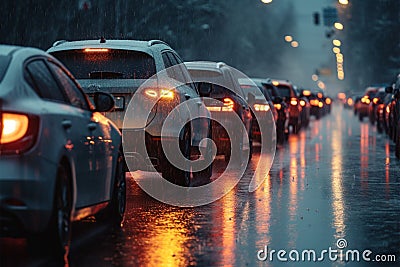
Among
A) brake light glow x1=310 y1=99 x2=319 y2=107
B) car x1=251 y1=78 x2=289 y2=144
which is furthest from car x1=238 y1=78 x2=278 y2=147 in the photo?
brake light glow x1=310 y1=99 x2=319 y2=107

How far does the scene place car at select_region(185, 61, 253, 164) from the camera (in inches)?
787

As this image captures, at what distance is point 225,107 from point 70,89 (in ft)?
35.1

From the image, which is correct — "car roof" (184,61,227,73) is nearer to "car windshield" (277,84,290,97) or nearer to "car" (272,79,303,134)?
"car" (272,79,303,134)

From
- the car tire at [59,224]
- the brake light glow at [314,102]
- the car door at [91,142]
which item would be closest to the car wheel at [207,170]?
the car door at [91,142]

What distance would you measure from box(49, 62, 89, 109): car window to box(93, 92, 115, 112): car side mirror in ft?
0.80

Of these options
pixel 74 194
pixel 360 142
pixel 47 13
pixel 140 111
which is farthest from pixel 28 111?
pixel 47 13

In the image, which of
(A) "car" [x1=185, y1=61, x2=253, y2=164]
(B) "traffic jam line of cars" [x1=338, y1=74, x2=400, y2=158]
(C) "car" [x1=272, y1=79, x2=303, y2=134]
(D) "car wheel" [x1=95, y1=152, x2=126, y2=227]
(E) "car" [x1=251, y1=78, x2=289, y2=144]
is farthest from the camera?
(C) "car" [x1=272, y1=79, x2=303, y2=134]

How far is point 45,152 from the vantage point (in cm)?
862

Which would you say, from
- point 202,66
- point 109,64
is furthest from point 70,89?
point 202,66

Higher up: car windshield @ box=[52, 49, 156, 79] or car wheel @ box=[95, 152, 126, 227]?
car windshield @ box=[52, 49, 156, 79]

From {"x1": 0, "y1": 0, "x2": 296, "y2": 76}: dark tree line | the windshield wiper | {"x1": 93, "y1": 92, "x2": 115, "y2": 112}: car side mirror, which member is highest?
{"x1": 0, "y1": 0, "x2": 296, "y2": 76}: dark tree line

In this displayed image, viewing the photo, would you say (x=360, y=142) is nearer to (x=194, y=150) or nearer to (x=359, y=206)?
(x=194, y=150)

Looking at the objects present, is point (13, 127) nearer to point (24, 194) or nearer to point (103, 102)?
point (24, 194)

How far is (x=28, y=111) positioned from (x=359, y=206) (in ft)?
18.3
